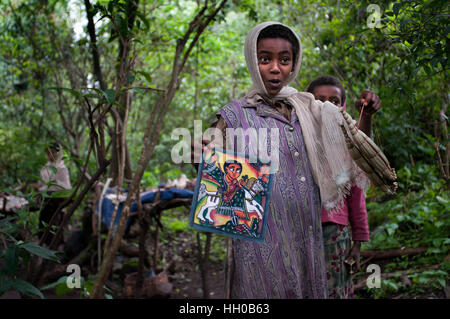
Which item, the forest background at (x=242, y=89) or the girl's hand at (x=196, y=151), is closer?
the girl's hand at (x=196, y=151)

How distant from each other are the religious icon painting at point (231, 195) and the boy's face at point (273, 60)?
424 millimetres

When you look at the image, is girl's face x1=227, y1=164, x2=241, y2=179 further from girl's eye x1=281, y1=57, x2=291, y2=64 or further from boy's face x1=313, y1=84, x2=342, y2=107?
boy's face x1=313, y1=84, x2=342, y2=107

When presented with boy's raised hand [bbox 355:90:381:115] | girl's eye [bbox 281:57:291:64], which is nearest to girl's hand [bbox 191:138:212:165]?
girl's eye [bbox 281:57:291:64]

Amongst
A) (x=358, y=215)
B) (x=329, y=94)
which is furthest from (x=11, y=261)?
(x=329, y=94)

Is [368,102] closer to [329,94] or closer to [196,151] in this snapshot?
[196,151]

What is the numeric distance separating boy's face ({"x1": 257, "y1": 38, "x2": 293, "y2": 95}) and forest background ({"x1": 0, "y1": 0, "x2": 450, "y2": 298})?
52 centimetres

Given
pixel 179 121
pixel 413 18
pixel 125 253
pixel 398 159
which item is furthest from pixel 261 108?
pixel 179 121

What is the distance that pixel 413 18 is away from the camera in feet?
6.16

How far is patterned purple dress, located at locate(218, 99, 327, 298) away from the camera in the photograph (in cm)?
171

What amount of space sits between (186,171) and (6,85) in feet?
14.7

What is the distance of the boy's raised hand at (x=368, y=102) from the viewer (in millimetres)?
1627

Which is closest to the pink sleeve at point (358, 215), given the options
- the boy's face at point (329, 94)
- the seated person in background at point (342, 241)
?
the seated person in background at point (342, 241)

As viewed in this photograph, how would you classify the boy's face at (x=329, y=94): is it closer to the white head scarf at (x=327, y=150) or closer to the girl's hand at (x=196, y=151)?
the white head scarf at (x=327, y=150)

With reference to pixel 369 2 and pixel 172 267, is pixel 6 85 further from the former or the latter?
pixel 369 2
